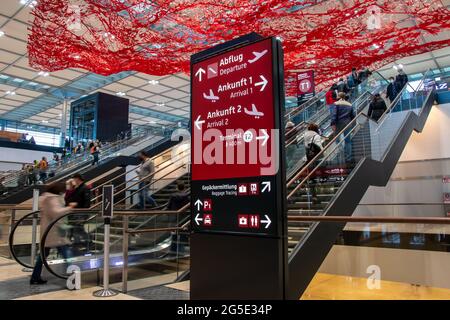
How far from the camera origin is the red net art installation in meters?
7.37

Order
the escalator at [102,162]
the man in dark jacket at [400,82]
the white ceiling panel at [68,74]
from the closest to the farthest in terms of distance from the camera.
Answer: the man in dark jacket at [400,82] < the escalator at [102,162] < the white ceiling panel at [68,74]

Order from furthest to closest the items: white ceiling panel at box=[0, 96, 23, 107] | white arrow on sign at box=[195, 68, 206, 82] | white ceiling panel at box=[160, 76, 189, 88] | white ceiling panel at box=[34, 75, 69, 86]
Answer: white ceiling panel at box=[0, 96, 23, 107]
white ceiling panel at box=[160, 76, 189, 88]
white ceiling panel at box=[34, 75, 69, 86]
white arrow on sign at box=[195, 68, 206, 82]

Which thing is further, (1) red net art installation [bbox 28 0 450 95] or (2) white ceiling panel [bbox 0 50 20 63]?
(2) white ceiling panel [bbox 0 50 20 63]

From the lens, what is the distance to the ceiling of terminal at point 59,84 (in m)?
14.4

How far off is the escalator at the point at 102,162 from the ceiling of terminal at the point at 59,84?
3.39 meters

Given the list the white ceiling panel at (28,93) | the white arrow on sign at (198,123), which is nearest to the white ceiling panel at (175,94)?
the white ceiling panel at (28,93)

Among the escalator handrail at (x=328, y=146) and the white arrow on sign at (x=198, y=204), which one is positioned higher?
the escalator handrail at (x=328, y=146)

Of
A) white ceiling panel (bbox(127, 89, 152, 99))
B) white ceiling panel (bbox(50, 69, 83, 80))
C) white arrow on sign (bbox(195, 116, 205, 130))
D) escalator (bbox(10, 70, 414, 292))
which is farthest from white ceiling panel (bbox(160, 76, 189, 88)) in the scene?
white arrow on sign (bbox(195, 116, 205, 130))

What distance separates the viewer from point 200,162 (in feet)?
9.75

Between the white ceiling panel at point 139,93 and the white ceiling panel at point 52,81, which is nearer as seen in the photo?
the white ceiling panel at point 52,81

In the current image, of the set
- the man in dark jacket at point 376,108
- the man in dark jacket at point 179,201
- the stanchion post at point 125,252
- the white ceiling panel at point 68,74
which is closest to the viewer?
the stanchion post at point 125,252

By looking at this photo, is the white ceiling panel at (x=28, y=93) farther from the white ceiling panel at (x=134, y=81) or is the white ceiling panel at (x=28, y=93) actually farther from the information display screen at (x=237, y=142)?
the information display screen at (x=237, y=142)

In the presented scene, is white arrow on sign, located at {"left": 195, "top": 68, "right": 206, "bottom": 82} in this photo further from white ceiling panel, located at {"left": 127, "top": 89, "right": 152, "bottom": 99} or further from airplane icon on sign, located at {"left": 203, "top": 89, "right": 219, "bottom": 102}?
white ceiling panel, located at {"left": 127, "top": 89, "right": 152, "bottom": 99}
